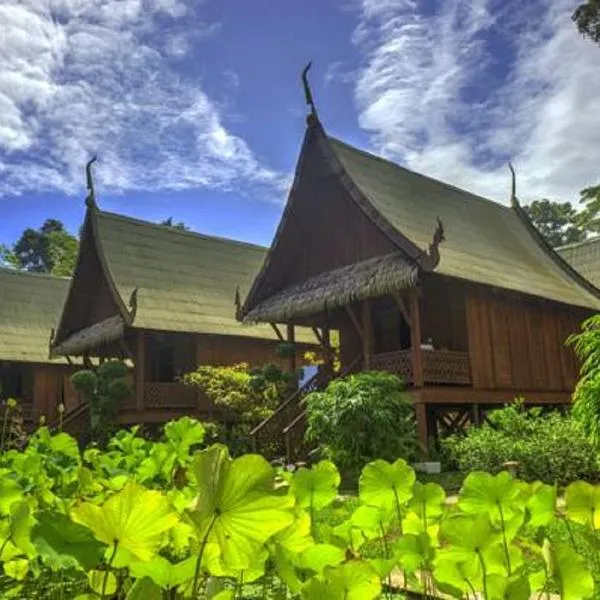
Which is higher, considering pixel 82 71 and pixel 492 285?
pixel 82 71

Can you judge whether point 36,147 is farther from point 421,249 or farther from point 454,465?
point 454,465

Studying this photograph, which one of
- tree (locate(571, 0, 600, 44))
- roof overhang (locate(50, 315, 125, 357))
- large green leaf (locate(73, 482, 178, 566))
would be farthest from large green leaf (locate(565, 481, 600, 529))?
roof overhang (locate(50, 315, 125, 357))

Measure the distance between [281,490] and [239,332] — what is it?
17.7 m

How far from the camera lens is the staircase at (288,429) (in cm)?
1216

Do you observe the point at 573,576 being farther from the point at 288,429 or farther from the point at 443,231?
the point at 443,231

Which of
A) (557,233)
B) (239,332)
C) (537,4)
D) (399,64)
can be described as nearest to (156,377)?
(239,332)

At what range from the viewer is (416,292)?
40.4 feet

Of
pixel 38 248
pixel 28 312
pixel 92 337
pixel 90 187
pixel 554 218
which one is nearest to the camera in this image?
pixel 90 187

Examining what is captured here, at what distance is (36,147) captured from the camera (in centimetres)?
2125

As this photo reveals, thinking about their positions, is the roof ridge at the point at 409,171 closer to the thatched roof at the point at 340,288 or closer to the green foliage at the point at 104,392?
the thatched roof at the point at 340,288

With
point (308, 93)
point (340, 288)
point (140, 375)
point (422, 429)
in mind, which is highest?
point (308, 93)

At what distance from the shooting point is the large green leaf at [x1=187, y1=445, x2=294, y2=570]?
0.90 meters

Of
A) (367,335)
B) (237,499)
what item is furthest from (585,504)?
Answer: (367,335)

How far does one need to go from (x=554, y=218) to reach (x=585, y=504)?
162ft
